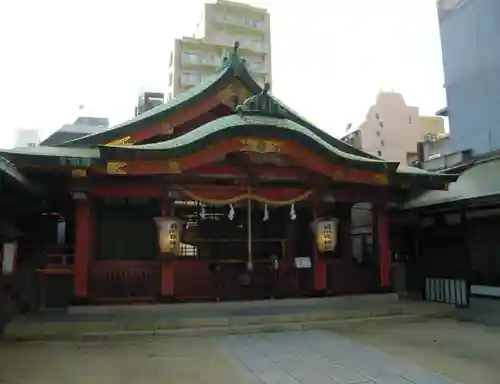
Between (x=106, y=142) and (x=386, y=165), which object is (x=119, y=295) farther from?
(x=386, y=165)

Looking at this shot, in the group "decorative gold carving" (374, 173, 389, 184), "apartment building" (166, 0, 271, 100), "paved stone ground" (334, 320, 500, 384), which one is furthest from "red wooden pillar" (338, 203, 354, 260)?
"apartment building" (166, 0, 271, 100)

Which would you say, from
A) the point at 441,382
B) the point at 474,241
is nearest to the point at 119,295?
the point at 441,382

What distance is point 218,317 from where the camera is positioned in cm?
1063

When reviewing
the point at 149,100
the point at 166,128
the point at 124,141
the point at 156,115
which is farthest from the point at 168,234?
the point at 149,100

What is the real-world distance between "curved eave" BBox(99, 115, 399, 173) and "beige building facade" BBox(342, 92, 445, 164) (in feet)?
113

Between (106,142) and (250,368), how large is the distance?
885cm

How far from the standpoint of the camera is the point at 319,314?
36.7ft

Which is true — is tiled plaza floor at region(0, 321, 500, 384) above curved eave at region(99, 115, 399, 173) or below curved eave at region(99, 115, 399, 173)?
below

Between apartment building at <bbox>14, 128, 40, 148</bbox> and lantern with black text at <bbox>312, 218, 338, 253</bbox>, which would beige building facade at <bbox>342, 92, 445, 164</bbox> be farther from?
apartment building at <bbox>14, 128, 40, 148</bbox>

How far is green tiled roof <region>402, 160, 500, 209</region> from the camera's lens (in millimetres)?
12656

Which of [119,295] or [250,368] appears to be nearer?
[250,368]

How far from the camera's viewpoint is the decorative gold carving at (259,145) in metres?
11.8

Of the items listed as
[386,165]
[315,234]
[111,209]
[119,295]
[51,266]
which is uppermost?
[386,165]

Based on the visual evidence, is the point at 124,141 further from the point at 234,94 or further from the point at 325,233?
the point at 325,233
